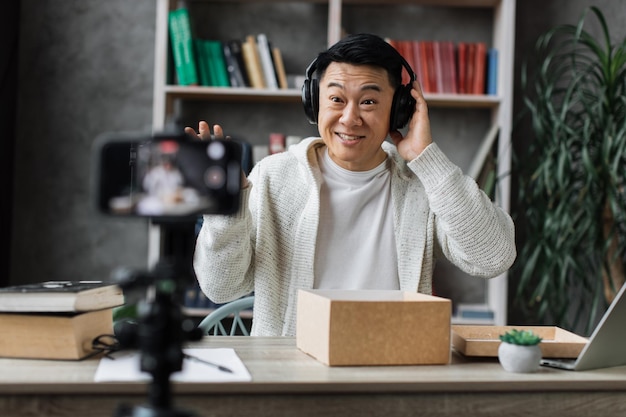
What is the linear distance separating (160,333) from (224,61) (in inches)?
93.4

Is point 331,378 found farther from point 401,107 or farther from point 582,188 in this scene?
point 582,188

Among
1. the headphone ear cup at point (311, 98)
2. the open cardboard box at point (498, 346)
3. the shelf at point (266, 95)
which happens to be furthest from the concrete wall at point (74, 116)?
the open cardboard box at point (498, 346)

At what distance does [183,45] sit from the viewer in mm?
2975

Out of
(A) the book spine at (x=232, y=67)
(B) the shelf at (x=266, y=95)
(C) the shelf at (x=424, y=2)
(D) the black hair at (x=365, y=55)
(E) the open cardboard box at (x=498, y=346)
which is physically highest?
Answer: (C) the shelf at (x=424, y=2)

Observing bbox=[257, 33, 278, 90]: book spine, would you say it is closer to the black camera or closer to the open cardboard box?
the open cardboard box

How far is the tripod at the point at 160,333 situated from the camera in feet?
2.57

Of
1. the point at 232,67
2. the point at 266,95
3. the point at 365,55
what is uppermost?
the point at 232,67

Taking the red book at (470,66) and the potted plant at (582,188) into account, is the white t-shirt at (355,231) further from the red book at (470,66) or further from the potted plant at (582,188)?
the red book at (470,66)

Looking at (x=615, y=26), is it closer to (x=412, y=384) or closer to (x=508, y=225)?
(x=508, y=225)

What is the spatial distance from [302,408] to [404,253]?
0.77 meters

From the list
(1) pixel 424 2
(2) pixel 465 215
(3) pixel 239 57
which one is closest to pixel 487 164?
(1) pixel 424 2

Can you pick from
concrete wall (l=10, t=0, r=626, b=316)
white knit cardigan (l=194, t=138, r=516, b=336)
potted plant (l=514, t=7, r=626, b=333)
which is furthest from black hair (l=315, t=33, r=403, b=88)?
concrete wall (l=10, t=0, r=626, b=316)

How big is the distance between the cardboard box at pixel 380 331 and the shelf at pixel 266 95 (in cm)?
190

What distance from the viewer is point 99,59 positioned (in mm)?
3281
